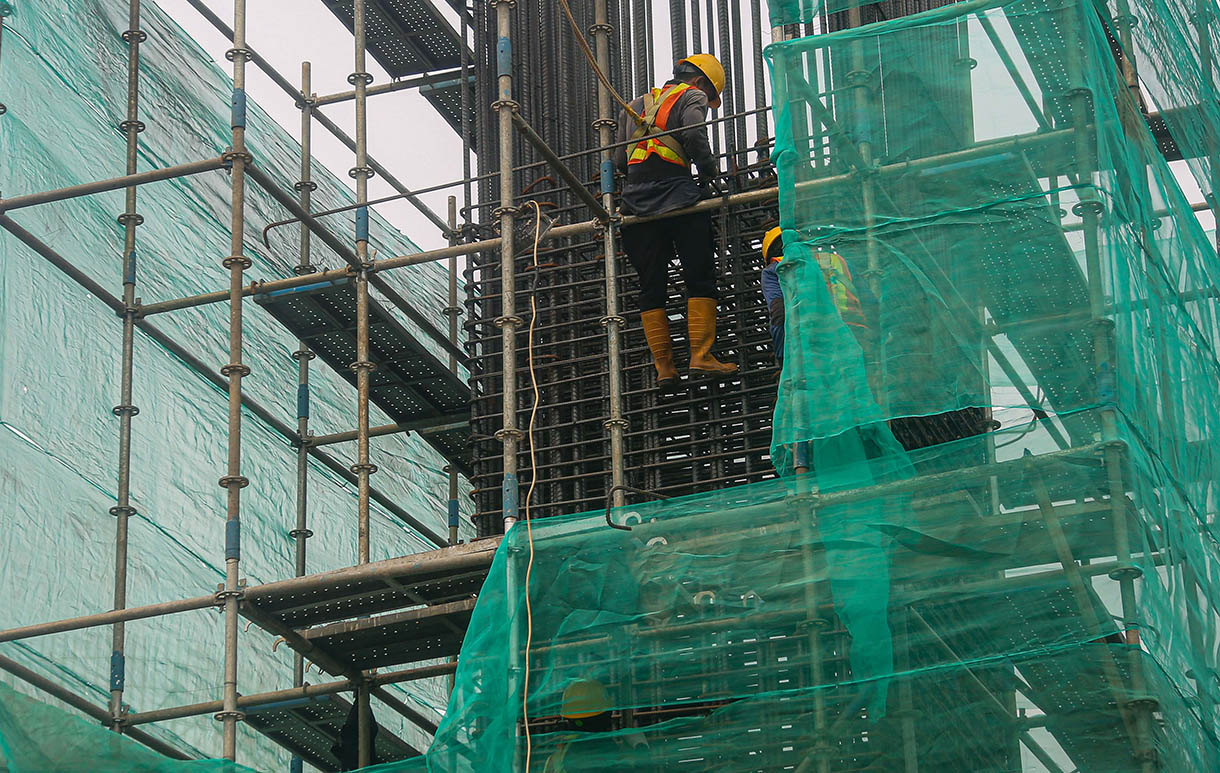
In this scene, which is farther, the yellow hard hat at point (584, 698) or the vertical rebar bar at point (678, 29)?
the vertical rebar bar at point (678, 29)

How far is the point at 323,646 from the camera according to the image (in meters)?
13.6

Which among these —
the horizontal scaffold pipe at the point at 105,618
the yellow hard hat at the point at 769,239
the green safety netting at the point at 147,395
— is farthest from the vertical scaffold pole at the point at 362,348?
the yellow hard hat at the point at 769,239

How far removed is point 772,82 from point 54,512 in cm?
722

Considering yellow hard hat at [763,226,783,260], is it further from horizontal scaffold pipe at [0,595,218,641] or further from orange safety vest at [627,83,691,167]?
horizontal scaffold pipe at [0,595,218,641]

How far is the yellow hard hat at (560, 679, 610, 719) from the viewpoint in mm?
11406

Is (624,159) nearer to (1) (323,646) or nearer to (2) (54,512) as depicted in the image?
(1) (323,646)

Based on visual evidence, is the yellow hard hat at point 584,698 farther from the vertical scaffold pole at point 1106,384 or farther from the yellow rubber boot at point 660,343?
the vertical scaffold pole at point 1106,384

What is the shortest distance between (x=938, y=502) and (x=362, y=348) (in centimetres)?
459

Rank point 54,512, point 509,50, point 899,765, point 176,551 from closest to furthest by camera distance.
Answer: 1. point 899,765
2. point 509,50
3. point 54,512
4. point 176,551

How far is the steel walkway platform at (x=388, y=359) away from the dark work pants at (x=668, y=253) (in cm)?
197

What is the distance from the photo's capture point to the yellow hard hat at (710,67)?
13938 mm

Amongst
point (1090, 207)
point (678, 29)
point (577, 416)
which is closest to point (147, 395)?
point (577, 416)

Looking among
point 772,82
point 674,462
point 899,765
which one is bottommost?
point 899,765

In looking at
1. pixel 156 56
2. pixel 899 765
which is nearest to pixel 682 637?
pixel 899 765
